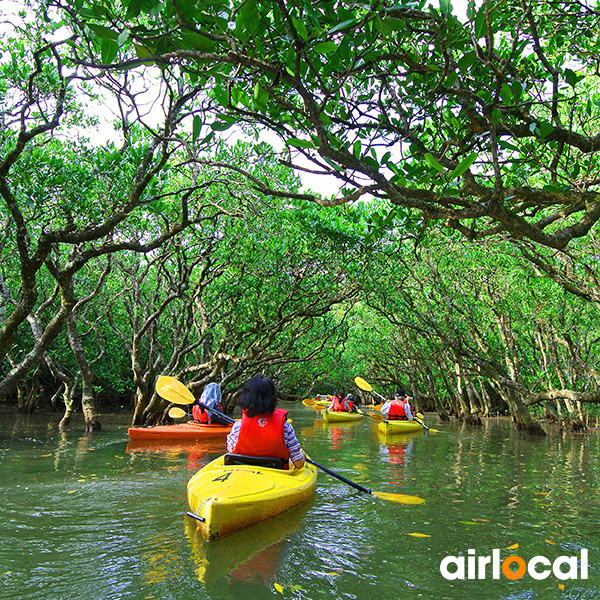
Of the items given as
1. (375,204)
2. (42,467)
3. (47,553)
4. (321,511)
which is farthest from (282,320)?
(47,553)

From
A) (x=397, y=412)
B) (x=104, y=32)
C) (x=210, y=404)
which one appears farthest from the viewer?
(x=397, y=412)

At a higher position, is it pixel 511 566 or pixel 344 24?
pixel 344 24

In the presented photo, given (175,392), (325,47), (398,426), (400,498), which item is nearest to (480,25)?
(325,47)

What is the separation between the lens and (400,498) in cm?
620

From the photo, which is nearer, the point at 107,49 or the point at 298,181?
the point at 107,49

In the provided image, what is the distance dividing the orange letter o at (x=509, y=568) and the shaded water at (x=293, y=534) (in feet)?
0.21

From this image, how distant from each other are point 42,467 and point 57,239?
397cm

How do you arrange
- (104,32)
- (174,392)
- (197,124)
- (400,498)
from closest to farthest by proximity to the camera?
(104,32), (197,124), (400,498), (174,392)

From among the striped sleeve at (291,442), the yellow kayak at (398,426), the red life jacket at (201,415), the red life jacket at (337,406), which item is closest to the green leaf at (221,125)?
the striped sleeve at (291,442)

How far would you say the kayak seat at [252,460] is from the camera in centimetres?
521

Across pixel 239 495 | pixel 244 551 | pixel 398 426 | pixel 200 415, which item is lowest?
pixel 398 426

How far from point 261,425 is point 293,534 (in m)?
1.14

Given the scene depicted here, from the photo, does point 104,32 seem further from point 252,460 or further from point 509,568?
point 509,568

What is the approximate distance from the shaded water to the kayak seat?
21.8 inches
